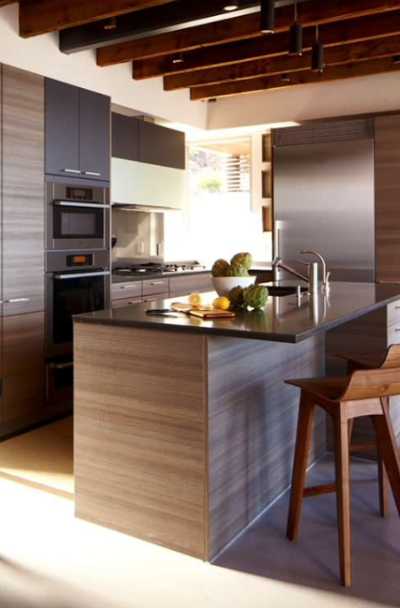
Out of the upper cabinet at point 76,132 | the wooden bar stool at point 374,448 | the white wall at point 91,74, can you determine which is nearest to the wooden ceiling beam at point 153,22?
the white wall at point 91,74

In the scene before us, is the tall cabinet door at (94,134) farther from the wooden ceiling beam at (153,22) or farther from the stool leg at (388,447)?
the stool leg at (388,447)

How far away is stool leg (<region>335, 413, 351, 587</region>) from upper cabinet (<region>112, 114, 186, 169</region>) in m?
3.55

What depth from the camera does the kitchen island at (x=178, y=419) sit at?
8.19 feet

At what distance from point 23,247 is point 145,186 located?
1.77 metres

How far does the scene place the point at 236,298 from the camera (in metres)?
2.98

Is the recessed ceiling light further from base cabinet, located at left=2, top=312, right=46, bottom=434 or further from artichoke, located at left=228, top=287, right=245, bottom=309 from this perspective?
artichoke, located at left=228, top=287, right=245, bottom=309

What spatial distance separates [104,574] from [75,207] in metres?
2.83

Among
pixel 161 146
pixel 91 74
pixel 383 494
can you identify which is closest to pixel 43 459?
pixel 383 494

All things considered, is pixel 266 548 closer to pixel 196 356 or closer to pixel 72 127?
pixel 196 356

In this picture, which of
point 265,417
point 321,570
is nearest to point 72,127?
point 265,417

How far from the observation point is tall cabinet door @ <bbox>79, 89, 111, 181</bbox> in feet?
15.2

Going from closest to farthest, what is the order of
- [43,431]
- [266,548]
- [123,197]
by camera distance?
[266,548] < [43,431] < [123,197]

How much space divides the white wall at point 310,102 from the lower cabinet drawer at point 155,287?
202cm

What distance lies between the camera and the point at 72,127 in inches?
178
